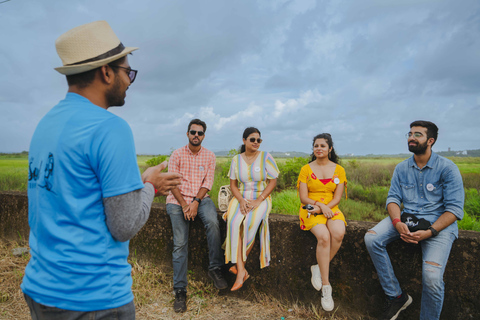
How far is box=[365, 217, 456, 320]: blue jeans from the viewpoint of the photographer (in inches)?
118

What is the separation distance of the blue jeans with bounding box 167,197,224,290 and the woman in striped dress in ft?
0.70

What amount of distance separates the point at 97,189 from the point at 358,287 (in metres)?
3.28

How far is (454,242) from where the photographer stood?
10.9ft

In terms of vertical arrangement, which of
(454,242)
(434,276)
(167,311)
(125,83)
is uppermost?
(125,83)

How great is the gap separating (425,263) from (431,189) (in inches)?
32.2

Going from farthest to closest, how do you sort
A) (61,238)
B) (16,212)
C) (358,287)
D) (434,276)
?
1. (16,212)
2. (358,287)
3. (434,276)
4. (61,238)

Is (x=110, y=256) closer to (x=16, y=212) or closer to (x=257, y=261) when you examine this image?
(x=257, y=261)

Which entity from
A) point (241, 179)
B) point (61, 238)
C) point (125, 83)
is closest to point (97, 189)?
point (61, 238)

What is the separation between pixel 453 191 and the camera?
331 centimetres

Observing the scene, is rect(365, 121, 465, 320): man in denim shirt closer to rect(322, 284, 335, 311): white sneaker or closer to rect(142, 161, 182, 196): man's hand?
rect(322, 284, 335, 311): white sneaker

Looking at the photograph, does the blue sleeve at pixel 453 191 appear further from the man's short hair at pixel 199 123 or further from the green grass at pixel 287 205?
the man's short hair at pixel 199 123

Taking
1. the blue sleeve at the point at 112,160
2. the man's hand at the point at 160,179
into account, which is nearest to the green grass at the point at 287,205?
the man's hand at the point at 160,179

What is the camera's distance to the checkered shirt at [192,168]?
14.8 feet

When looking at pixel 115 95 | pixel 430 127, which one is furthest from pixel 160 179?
pixel 430 127
